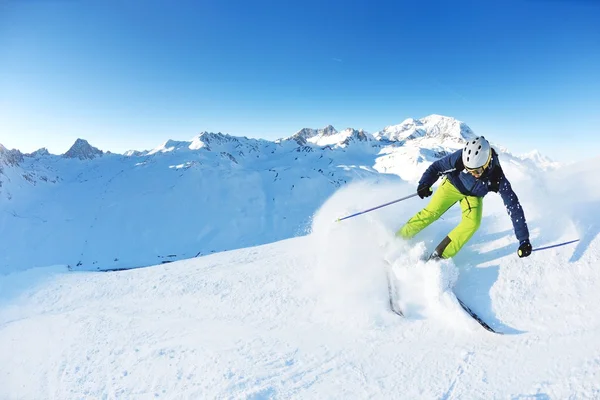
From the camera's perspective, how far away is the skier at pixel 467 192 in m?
5.31

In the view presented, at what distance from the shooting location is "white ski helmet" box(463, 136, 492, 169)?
209 inches

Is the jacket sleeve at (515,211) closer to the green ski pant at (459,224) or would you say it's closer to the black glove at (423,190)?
the green ski pant at (459,224)

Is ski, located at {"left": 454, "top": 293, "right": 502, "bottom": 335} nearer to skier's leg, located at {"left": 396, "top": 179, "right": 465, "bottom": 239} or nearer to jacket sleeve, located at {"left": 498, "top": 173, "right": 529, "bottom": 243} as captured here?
jacket sleeve, located at {"left": 498, "top": 173, "right": 529, "bottom": 243}

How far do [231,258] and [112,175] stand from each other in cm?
19513

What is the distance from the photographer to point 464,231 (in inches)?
225

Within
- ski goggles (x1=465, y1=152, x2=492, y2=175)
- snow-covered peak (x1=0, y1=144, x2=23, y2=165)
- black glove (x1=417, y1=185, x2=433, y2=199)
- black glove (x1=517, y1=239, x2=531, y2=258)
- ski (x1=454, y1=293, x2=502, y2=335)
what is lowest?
ski (x1=454, y1=293, x2=502, y2=335)

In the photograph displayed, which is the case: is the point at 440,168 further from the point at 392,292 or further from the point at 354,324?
the point at 354,324

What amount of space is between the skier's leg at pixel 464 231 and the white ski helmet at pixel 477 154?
888 millimetres

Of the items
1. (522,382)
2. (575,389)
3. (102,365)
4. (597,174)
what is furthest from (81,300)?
Result: (597,174)

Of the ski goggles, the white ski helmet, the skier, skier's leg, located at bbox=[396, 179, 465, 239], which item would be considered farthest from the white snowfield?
the white ski helmet

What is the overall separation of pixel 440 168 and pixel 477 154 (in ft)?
3.46

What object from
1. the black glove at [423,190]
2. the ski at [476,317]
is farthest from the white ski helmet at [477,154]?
the ski at [476,317]

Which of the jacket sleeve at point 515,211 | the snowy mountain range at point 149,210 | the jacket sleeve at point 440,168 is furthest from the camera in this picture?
A: the snowy mountain range at point 149,210

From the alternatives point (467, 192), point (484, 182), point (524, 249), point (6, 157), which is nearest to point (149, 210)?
point (6, 157)
